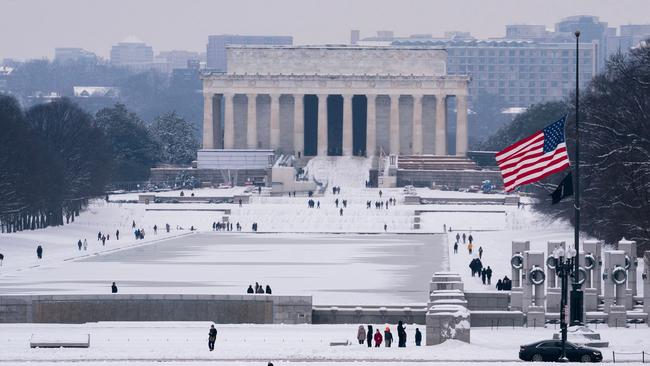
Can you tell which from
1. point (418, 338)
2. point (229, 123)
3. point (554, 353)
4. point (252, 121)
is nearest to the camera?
point (554, 353)

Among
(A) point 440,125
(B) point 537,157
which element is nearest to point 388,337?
(B) point 537,157

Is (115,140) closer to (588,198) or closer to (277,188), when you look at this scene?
(277,188)

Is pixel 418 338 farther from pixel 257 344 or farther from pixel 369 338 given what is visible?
pixel 257 344

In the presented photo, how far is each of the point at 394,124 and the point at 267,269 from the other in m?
86.0

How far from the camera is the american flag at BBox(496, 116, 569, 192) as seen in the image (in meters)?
64.1

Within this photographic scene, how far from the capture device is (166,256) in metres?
102

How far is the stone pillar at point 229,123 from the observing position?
Answer: 179 meters

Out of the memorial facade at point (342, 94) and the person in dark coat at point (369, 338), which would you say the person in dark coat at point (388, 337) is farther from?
the memorial facade at point (342, 94)

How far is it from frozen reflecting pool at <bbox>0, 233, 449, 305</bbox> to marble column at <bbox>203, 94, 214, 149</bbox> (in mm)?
59465

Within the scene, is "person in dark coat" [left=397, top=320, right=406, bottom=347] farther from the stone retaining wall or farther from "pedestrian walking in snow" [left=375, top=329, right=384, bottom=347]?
the stone retaining wall

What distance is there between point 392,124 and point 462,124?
656 cm

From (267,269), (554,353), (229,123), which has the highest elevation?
(229,123)

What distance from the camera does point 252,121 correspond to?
177750mm

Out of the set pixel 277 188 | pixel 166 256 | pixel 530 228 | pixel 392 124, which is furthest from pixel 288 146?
pixel 166 256
